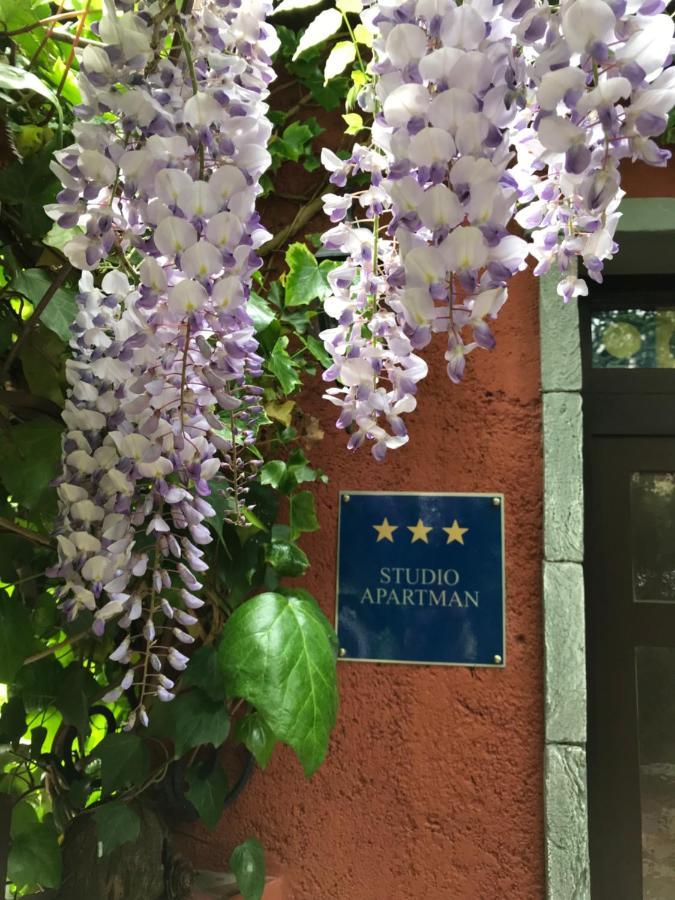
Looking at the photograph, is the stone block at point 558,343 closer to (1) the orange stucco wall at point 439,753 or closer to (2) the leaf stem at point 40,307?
(1) the orange stucco wall at point 439,753

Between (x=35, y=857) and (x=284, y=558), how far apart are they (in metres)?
0.61

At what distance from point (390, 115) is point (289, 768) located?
1452mm

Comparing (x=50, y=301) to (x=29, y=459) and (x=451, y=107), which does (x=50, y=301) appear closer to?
(x=29, y=459)

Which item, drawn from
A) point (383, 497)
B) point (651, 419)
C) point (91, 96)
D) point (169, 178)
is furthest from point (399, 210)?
point (651, 419)

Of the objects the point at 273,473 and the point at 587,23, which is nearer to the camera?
the point at 587,23

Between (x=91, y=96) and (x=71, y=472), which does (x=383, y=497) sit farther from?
(x=91, y=96)

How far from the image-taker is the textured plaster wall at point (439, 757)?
5.14 ft

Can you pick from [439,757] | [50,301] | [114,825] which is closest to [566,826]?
[439,757]

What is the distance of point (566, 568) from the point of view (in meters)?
1.61

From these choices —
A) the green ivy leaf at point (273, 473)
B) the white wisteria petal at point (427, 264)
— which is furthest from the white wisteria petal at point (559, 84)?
the green ivy leaf at point (273, 473)

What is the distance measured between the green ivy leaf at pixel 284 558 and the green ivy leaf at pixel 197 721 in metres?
0.27

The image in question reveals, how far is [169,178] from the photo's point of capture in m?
0.59

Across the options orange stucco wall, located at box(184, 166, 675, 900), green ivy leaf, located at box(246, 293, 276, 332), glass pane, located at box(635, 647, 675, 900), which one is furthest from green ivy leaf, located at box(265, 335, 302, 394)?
glass pane, located at box(635, 647, 675, 900)

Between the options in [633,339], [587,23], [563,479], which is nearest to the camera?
[587,23]
